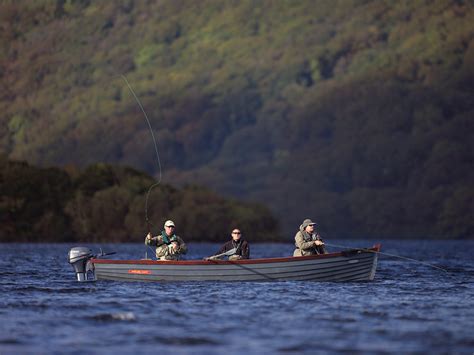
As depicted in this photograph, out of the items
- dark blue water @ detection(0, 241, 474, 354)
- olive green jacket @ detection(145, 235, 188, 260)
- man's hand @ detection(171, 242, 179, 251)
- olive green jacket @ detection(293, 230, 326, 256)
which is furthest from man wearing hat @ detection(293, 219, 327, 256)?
man's hand @ detection(171, 242, 179, 251)

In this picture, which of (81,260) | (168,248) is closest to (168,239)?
(168,248)

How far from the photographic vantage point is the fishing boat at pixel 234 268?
38000 millimetres

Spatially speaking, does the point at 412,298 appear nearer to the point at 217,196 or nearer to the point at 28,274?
the point at 28,274

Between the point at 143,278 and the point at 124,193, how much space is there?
11512 cm

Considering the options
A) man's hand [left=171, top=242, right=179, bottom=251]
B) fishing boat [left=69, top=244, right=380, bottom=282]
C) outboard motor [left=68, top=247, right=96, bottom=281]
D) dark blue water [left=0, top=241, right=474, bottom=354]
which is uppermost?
man's hand [left=171, top=242, right=179, bottom=251]

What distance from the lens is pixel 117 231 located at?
156 metres

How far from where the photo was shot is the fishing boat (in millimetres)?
38000

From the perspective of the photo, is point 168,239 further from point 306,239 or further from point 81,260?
point 306,239

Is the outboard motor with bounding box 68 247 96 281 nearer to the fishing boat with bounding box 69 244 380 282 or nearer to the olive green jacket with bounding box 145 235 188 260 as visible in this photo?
the fishing boat with bounding box 69 244 380 282

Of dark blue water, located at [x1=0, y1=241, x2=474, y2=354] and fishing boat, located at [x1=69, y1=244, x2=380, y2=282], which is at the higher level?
fishing boat, located at [x1=69, y1=244, x2=380, y2=282]

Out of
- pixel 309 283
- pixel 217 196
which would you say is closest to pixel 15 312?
pixel 309 283

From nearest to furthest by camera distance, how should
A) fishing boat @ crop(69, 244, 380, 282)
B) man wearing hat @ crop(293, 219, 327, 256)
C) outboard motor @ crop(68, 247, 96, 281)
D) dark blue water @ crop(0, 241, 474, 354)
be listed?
dark blue water @ crop(0, 241, 474, 354)
fishing boat @ crop(69, 244, 380, 282)
man wearing hat @ crop(293, 219, 327, 256)
outboard motor @ crop(68, 247, 96, 281)

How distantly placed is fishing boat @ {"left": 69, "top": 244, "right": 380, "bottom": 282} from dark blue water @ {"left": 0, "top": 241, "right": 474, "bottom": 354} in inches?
13.2

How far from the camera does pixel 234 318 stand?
2905 cm
